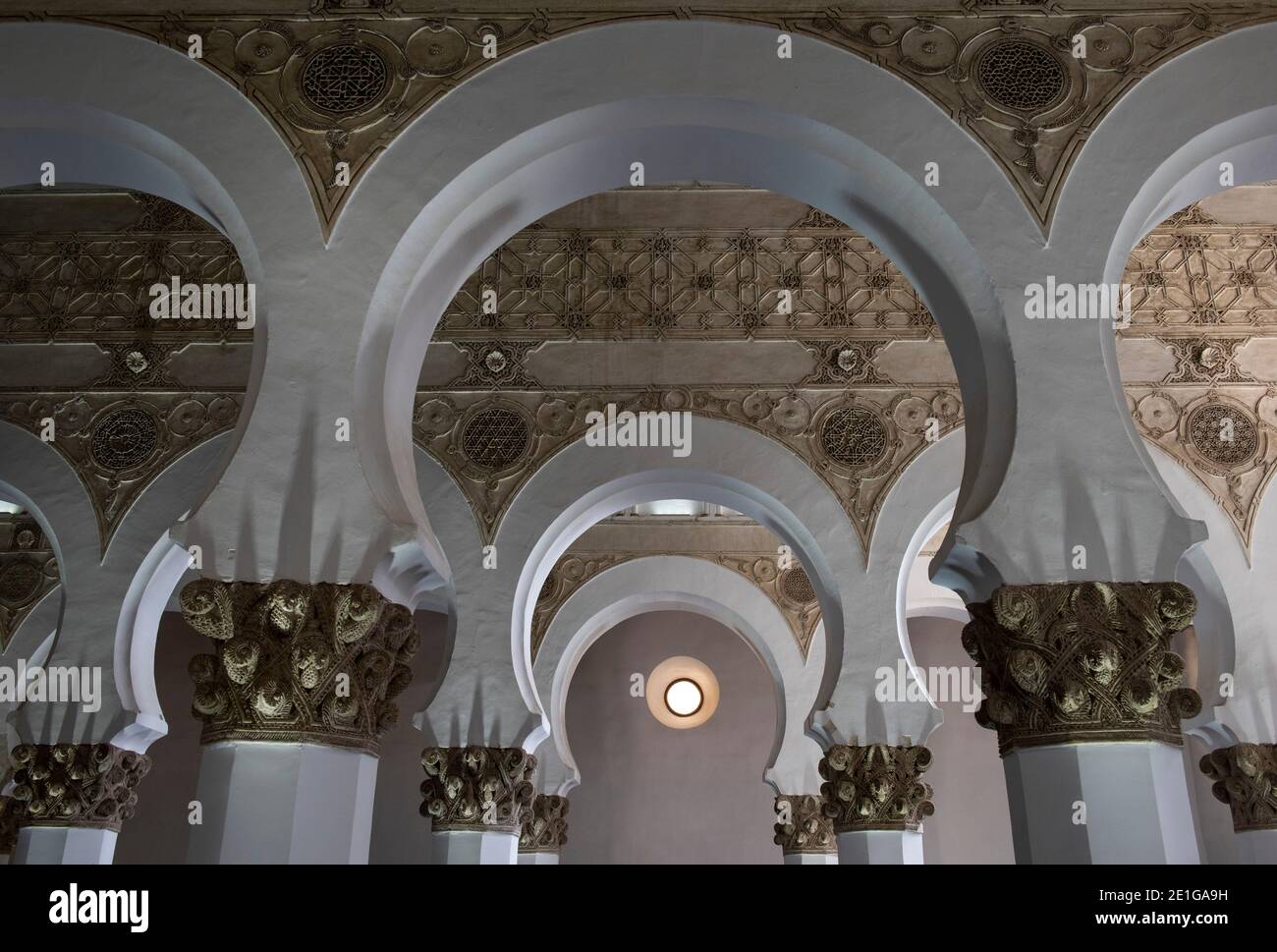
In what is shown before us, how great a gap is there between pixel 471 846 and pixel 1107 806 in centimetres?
386

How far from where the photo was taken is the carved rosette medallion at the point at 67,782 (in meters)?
5.45

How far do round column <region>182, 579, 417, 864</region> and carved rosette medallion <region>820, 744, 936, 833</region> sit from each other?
10.4ft

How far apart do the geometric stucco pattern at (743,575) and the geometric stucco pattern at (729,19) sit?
4903mm

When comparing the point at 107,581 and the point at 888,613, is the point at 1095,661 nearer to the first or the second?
the point at 888,613

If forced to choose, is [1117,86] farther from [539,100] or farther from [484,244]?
[484,244]

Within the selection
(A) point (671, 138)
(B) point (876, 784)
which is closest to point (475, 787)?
(B) point (876, 784)

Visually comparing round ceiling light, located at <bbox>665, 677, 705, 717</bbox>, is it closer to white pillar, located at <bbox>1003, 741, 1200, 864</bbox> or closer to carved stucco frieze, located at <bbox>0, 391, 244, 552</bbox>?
carved stucco frieze, located at <bbox>0, 391, 244, 552</bbox>

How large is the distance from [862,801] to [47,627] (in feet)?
16.9

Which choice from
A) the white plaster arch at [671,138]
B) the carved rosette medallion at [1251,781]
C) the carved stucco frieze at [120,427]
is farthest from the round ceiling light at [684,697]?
the white plaster arch at [671,138]

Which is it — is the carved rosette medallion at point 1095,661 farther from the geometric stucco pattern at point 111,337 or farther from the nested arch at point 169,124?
the geometric stucco pattern at point 111,337

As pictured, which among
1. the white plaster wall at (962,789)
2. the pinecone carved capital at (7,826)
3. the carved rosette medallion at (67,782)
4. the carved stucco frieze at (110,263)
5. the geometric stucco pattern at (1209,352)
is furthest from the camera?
the white plaster wall at (962,789)

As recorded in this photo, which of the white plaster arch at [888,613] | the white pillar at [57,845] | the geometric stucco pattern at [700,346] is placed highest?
the geometric stucco pattern at [700,346]

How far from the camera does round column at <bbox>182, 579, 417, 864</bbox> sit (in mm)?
3039
